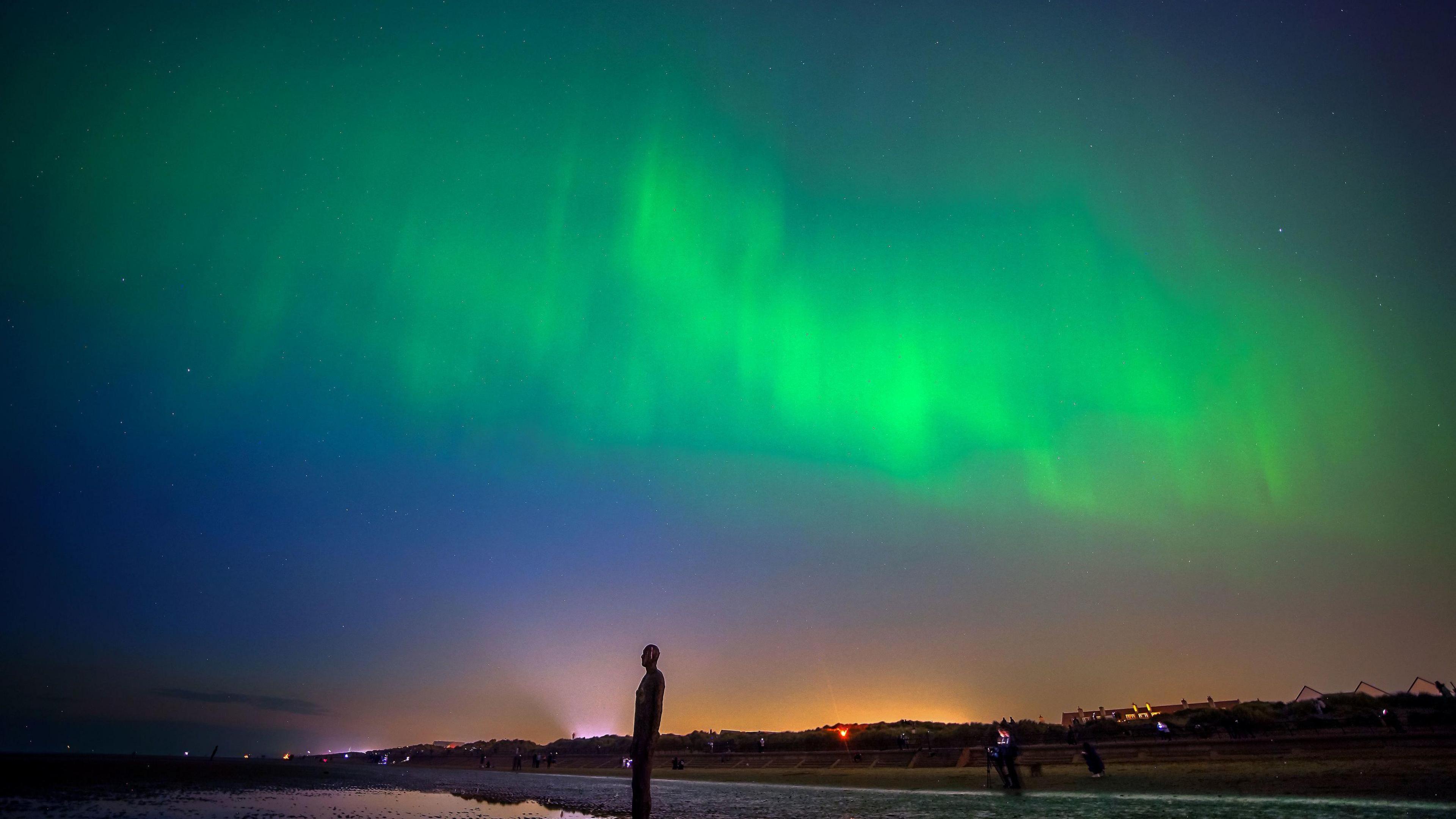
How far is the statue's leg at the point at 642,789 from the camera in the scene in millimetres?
15211

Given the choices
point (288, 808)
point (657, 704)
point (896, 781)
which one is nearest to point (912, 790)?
point (896, 781)

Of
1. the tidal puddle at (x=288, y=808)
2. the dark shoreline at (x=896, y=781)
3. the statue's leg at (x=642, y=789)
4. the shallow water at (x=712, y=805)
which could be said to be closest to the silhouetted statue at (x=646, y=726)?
the statue's leg at (x=642, y=789)

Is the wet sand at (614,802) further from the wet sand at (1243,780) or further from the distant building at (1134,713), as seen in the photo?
the distant building at (1134,713)

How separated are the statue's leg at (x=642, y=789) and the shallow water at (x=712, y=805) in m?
12.9

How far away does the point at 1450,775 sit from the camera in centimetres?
2666

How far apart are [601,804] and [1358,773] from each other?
35.4 m

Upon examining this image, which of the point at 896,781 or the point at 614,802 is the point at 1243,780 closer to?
the point at 896,781

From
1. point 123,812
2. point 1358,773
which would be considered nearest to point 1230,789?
point 1358,773

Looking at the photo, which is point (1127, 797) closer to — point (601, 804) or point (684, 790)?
point (601, 804)

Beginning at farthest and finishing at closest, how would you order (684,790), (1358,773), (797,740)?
(797,740), (684,790), (1358,773)

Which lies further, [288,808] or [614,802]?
[614,802]

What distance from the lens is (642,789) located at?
15.5 metres

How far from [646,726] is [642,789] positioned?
1.38 metres

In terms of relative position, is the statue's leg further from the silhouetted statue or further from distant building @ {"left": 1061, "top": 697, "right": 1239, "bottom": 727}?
distant building @ {"left": 1061, "top": 697, "right": 1239, "bottom": 727}
